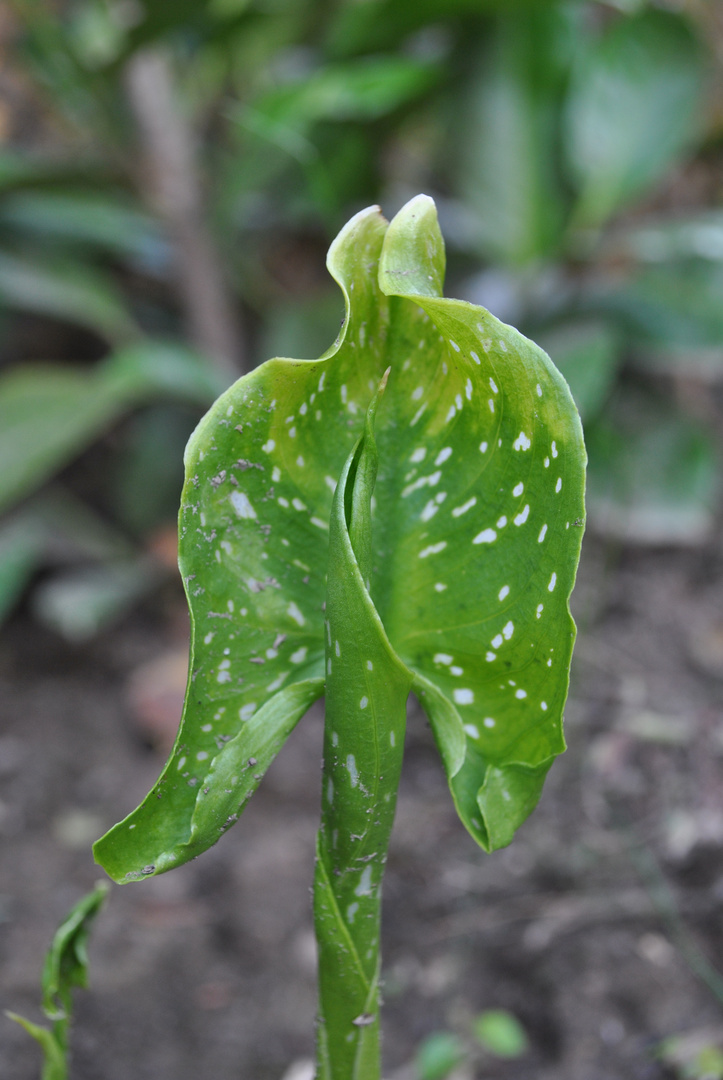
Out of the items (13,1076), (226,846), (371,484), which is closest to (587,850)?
(226,846)

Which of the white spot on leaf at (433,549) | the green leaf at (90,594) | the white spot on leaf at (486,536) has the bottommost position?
the green leaf at (90,594)

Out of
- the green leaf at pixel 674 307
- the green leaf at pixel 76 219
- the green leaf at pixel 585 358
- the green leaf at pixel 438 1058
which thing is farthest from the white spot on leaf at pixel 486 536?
the green leaf at pixel 76 219

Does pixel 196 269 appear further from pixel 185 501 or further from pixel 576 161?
pixel 185 501

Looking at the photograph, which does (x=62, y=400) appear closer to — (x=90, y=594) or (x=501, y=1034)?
(x=90, y=594)

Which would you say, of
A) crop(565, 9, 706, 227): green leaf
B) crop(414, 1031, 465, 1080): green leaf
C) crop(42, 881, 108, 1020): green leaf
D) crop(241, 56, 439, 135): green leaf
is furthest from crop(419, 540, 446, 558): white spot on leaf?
crop(565, 9, 706, 227): green leaf

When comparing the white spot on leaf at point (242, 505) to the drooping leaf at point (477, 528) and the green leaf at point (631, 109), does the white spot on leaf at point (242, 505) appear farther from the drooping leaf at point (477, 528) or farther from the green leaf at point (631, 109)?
the green leaf at point (631, 109)

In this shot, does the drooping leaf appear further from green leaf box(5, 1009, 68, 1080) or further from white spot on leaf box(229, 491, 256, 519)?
green leaf box(5, 1009, 68, 1080)
